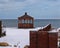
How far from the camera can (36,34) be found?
1019cm

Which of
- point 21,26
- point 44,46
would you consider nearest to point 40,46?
point 44,46

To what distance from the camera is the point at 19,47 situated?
46.8 ft

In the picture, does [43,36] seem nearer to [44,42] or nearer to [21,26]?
[44,42]

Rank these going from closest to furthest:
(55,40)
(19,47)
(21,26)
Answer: (55,40)
(19,47)
(21,26)

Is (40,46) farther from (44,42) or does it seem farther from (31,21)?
(31,21)

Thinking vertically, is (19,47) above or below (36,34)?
below

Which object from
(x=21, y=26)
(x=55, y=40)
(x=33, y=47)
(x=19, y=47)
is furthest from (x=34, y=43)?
(x=21, y=26)

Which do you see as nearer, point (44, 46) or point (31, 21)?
point (44, 46)

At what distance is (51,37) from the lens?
32.6 ft

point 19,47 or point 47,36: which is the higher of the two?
point 47,36

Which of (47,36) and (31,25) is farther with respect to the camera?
(31,25)

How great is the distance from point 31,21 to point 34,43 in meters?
21.3

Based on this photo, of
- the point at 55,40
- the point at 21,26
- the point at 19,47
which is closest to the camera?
the point at 55,40

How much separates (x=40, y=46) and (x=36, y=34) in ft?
1.74
